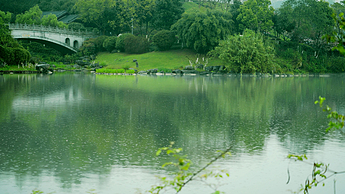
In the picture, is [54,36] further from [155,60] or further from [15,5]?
[155,60]

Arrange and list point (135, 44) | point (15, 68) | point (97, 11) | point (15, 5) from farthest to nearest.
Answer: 1. point (15, 5)
2. point (97, 11)
3. point (135, 44)
4. point (15, 68)

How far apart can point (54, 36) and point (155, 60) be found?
2204cm

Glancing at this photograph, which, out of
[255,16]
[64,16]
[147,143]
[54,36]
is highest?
[64,16]

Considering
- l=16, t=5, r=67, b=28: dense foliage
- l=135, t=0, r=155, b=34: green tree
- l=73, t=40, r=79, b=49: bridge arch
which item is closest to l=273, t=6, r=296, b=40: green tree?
l=135, t=0, r=155, b=34: green tree

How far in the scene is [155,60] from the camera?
191ft

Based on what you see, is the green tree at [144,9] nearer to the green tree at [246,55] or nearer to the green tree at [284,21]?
the green tree at [284,21]

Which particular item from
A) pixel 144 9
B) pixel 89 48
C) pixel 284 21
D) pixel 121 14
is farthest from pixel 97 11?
pixel 284 21

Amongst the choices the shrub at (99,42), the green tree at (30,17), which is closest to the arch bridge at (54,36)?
the shrub at (99,42)

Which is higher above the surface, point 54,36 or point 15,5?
point 15,5

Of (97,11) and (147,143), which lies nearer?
(147,143)

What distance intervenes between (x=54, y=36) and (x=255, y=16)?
3645 centimetres

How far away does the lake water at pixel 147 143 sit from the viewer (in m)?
6.78

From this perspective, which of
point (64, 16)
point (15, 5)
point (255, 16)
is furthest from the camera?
point (64, 16)

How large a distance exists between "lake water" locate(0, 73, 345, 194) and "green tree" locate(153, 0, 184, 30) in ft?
164
